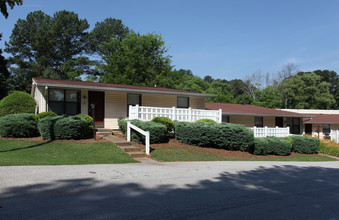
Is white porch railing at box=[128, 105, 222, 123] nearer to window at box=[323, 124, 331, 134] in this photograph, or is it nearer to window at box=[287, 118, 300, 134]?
window at box=[287, 118, 300, 134]

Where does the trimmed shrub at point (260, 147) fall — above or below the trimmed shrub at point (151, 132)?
below

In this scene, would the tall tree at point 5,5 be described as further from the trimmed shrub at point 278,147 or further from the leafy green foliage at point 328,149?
the leafy green foliage at point 328,149

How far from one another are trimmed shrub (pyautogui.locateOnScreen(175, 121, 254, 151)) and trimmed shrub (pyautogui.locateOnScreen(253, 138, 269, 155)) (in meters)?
1.03

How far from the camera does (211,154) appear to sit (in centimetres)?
1334

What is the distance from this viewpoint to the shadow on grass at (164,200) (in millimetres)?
4289

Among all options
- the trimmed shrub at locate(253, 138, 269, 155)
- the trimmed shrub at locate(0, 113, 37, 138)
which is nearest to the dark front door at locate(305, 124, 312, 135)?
the trimmed shrub at locate(253, 138, 269, 155)

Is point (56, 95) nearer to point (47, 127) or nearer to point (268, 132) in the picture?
point (47, 127)

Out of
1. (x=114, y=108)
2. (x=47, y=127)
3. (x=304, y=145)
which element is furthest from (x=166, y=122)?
(x=304, y=145)

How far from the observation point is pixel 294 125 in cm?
2789

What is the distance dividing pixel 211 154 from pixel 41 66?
122 ft

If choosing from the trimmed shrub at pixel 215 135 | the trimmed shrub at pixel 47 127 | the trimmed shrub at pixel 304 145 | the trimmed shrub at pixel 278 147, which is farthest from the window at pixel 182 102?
the trimmed shrub at pixel 47 127

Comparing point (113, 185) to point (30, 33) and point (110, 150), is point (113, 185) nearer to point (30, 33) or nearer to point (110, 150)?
point (110, 150)

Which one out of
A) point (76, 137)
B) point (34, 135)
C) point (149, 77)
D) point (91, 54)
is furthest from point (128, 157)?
point (91, 54)

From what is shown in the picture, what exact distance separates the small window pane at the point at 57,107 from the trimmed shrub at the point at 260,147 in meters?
11.8
